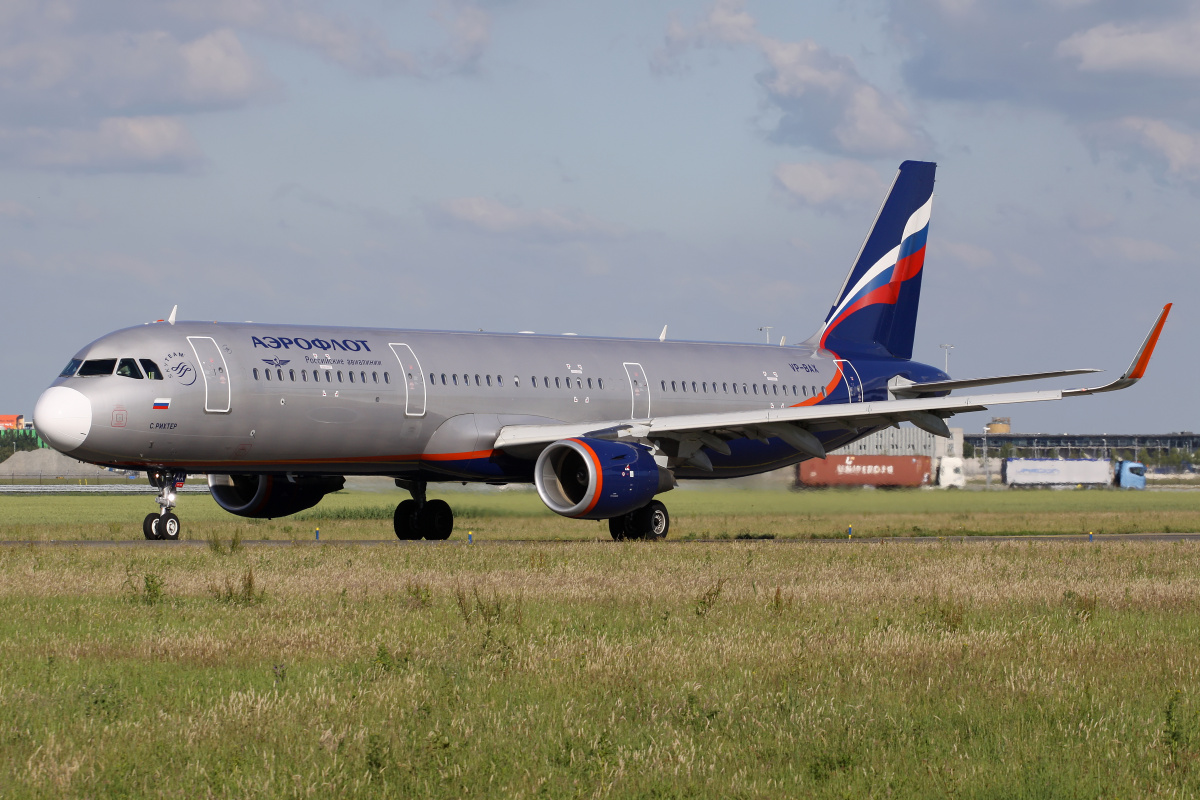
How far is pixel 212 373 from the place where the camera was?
25062 millimetres

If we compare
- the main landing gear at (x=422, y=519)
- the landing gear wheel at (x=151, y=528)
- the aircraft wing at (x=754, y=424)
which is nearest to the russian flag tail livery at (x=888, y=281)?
the aircraft wing at (x=754, y=424)

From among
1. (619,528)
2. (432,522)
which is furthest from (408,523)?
(619,528)

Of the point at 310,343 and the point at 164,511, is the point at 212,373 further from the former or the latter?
the point at 164,511

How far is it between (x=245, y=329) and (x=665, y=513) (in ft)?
30.7

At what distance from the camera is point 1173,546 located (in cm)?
2559

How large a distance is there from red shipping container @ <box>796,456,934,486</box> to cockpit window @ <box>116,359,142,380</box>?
2048cm

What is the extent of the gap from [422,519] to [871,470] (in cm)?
2812

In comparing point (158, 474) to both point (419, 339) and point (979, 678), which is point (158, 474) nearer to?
point (419, 339)

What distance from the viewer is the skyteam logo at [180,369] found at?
24.7 m

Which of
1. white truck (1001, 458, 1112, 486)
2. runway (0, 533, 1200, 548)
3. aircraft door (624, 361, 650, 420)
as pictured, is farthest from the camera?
white truck (1001, 458, 1112, 486)

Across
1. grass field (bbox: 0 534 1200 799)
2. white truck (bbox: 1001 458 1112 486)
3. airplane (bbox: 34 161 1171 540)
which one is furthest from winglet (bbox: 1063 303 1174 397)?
white truck (bbox: 1001 458 1112 486)

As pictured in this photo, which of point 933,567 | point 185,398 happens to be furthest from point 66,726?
point 185,398

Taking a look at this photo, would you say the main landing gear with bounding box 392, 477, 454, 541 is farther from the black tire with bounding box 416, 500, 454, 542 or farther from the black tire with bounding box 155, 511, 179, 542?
the black tire with bounding box 155, 511, 179, 542

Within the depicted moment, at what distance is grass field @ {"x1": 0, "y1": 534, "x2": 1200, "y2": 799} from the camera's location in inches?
299
